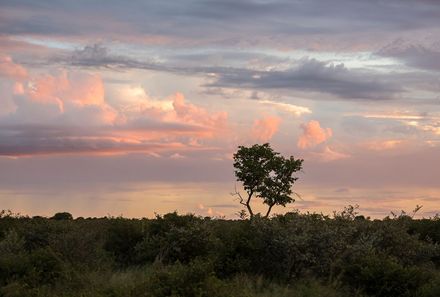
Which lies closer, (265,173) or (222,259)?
(222,259)

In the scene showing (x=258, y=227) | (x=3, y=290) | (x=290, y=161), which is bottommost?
(x=3, y=290)

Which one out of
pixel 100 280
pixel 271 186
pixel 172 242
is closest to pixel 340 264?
pixel 172 242

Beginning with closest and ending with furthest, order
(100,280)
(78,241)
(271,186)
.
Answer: (100,280) < (78,241) < (271,186)

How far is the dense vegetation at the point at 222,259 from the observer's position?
66.3 ft

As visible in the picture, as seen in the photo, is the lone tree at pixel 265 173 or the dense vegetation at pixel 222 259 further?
the lone tree at pixel 265 173

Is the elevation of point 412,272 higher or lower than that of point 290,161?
lower

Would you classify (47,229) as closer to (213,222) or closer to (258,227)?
(213,222)

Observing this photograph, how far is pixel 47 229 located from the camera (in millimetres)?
28844

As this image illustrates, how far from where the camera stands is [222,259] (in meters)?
24.8

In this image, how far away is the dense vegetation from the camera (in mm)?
20219

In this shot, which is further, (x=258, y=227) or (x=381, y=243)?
(x=381, y=243)

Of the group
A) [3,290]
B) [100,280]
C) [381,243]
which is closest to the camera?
[3,290]

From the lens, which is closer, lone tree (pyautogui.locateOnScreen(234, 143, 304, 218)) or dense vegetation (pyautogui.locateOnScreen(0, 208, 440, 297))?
dense vegetation (pyautogui.locateOnScreen(0, 208, 440, 297))

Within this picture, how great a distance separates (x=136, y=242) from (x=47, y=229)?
13.2 feet
